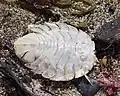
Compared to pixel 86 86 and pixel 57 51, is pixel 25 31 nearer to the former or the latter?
pixel 57 51

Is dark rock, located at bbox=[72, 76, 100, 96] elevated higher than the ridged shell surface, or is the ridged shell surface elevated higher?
the ridged shell surface

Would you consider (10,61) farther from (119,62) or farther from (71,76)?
(119,62)

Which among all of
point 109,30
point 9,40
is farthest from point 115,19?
point 9,40

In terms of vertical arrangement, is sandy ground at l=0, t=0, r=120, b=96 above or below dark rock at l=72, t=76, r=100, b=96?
above

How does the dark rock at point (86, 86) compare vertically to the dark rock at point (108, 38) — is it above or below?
below
